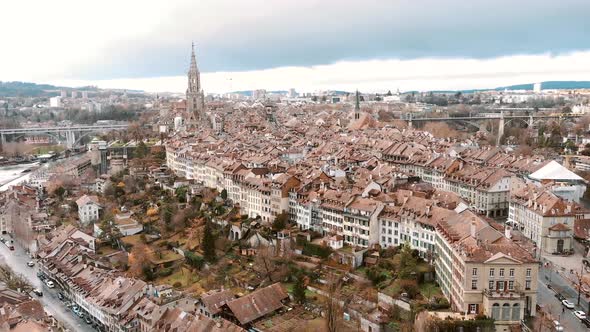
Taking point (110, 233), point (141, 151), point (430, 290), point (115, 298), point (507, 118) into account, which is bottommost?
point (115, 298)

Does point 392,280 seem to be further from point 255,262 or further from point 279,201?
point 279,201

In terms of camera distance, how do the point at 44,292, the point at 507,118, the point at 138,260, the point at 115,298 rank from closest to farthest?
the point at 115,298 → the point at 44,292 → the point at 138,260 → the point at 507,118

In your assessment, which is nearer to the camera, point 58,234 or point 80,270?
point 80,270

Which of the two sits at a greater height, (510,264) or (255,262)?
(510,264)

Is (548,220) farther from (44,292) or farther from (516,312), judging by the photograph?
(44,292)

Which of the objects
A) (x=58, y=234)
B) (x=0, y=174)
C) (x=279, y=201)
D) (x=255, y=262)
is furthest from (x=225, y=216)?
(x=0, y=174)

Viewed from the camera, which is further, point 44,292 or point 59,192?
point 59,192

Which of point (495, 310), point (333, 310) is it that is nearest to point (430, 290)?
point (495, 310)
